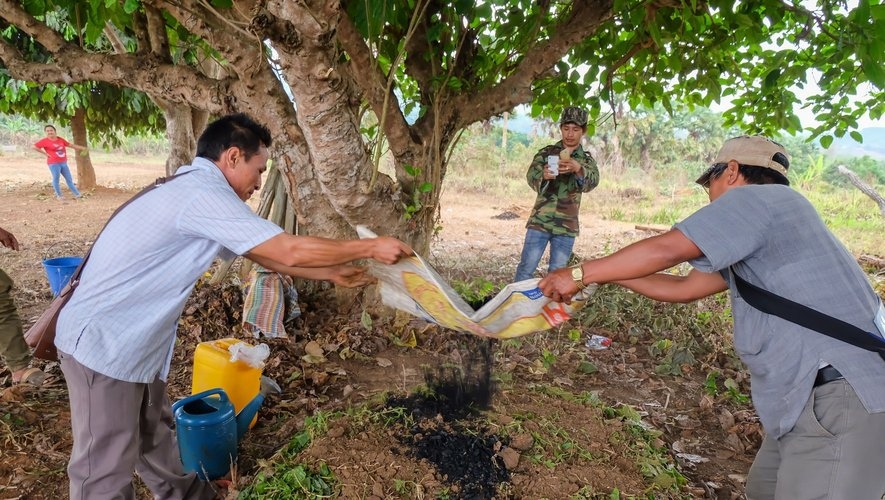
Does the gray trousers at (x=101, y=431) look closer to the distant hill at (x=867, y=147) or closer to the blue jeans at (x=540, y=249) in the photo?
the blue jeans at (x=540, y=249)

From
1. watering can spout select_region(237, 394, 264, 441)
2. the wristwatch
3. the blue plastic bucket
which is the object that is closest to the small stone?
the wristwatch

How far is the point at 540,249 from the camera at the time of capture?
5.06 metres

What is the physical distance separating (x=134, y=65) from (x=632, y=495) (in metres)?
4.33

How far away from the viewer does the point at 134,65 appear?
4.09 metres

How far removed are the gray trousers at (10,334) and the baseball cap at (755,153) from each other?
4065 mm

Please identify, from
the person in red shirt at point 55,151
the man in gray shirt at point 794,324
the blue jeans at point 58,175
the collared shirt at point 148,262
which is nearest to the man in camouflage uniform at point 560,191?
the man in gray shirt at point 794,324

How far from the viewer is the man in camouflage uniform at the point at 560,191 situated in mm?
4844

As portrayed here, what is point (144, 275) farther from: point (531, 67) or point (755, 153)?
point (531, 67)

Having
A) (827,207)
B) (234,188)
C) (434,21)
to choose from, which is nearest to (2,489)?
(234,188)

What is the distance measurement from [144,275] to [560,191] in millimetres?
3716

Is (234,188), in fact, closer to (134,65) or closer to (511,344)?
(134,65)

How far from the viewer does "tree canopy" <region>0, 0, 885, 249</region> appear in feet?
10.2

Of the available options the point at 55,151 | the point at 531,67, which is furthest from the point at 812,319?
the point at 55,151

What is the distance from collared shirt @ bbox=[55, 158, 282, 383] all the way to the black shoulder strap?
1.63 m
